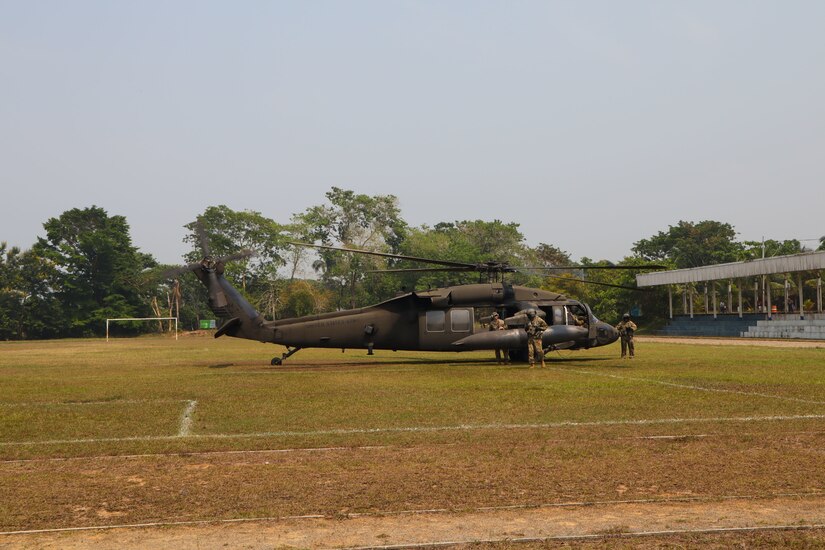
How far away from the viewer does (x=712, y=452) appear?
33.7ft

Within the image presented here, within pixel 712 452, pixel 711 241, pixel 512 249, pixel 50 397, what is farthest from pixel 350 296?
pixel 712 452

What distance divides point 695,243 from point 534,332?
112m

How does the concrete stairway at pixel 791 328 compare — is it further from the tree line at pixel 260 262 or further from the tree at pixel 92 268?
the tree at pixel 92 268

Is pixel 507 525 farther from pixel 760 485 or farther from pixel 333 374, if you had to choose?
pixel 333 374

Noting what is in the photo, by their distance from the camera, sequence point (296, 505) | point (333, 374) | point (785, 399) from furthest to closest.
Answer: point (333, 374), point (785, 399), point (296, 505)

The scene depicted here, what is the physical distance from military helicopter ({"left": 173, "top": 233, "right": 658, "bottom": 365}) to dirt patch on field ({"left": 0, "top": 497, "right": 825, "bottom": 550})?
20183 mm

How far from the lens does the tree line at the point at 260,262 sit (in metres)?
109

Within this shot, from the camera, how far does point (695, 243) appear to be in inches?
→ 5143

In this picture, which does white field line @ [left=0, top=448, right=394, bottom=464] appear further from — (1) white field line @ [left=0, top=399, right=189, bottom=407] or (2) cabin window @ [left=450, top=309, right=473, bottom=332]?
(2) cabin window @ [left=450, top=309, right=473, bottom=332]

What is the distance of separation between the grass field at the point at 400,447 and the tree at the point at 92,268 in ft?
315

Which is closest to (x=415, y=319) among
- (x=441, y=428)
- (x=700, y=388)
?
(x=700, y=388)

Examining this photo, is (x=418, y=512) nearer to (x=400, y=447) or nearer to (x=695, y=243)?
(x=400, y=447)

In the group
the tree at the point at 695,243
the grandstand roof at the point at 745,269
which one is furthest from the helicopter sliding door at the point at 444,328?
the tree at the point at 695,243

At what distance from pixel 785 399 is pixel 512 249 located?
4180 inches
